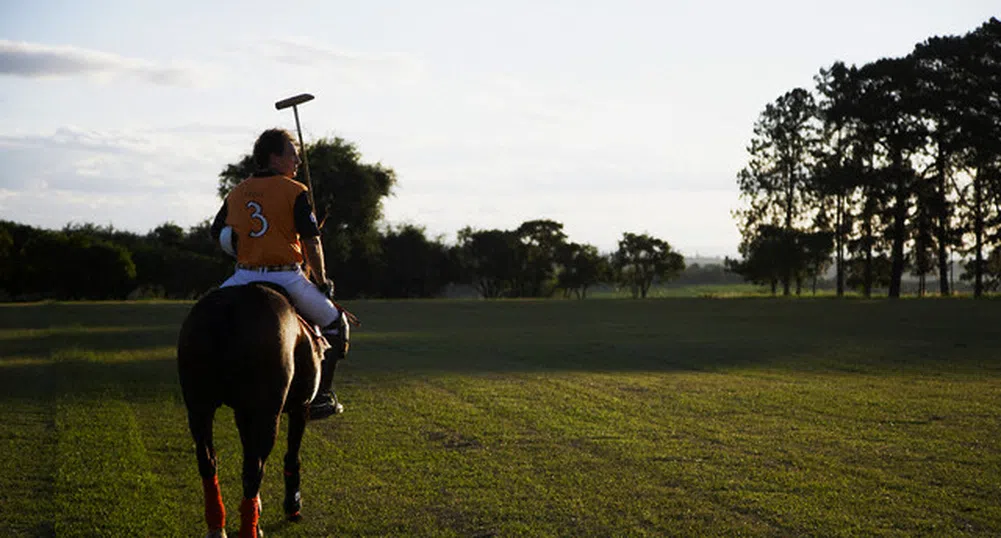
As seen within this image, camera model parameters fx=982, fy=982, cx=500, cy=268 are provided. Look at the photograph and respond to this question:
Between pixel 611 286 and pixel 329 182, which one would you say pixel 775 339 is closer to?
pixel 329 182

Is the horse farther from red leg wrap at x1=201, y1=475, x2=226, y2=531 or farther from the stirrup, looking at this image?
the stirrup

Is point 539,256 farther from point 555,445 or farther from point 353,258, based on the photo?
point 555,445

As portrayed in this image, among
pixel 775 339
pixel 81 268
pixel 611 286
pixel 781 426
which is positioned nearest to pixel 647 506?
pixel 781 426

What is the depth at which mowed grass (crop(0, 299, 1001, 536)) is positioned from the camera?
7.89 meters

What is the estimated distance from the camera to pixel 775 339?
29484mm

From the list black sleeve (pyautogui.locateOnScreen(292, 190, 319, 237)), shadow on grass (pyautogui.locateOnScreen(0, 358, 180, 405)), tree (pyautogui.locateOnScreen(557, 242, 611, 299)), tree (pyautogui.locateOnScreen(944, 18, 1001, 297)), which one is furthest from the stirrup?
tree (pyautogui.locateOnScreen(557, 242, 611, 299))

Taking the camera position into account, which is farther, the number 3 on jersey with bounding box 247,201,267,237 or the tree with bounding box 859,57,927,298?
the tree with bounding box 859,57,927,298

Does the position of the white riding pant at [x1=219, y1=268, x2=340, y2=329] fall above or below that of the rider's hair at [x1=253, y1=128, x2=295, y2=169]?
below

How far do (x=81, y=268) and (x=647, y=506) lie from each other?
2234 inches

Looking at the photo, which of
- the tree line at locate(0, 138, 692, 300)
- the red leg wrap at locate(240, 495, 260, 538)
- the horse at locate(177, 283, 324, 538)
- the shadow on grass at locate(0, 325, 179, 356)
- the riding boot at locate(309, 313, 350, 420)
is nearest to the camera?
the horse at locate(177, 283, 324, 538)

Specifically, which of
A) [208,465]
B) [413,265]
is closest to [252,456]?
[208,465]

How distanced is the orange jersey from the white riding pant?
0.09 metres

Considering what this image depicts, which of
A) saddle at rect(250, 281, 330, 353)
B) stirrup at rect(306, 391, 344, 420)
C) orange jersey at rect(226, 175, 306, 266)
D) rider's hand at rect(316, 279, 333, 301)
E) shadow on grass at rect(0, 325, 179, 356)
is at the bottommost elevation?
shadow on grass at rect(0, 325, 179, 356)

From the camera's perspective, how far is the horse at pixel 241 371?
6594 mm
